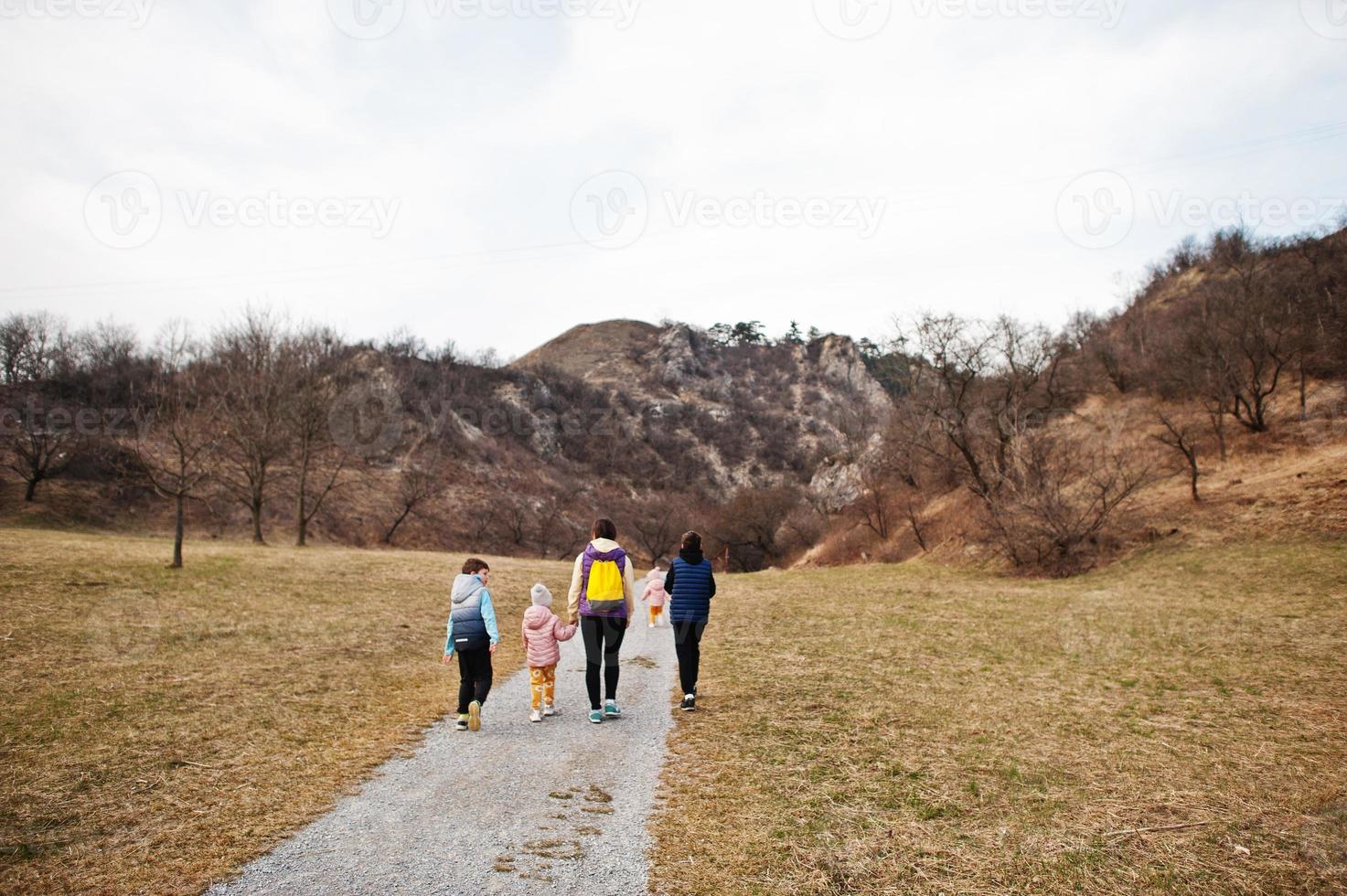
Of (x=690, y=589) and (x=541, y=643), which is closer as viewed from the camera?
(x=541, y=643)

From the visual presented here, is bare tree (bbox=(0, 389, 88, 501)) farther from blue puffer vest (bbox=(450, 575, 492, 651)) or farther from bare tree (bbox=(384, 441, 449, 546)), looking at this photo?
blue puffer vest (bbox=(450, 575, 492, 651))

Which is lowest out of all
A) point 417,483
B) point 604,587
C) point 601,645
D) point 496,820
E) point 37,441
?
point 496,820

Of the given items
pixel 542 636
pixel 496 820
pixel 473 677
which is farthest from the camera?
pixel 542 636

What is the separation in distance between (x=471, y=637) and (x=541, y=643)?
34.9 inches

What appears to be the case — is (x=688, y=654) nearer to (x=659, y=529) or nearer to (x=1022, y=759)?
(x=1022, y=759)

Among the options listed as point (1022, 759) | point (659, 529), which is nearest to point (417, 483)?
point (659, 529)

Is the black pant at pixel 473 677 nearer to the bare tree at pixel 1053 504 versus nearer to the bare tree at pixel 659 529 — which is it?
the bare tree at pixel 1053 504

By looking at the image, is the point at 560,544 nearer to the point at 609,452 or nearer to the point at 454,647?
the point at 609,452

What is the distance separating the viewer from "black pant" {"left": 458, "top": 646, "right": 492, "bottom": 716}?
28.4 feet

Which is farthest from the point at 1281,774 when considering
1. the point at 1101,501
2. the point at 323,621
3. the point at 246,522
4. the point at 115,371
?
the point at 115,371

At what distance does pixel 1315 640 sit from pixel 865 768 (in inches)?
459

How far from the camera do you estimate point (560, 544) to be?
213ft

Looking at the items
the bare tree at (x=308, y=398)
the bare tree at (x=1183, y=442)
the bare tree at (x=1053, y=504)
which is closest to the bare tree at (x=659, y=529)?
the bare tree at (x=308, y=398)

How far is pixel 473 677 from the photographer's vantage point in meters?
8.72
